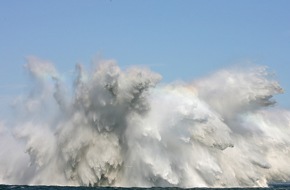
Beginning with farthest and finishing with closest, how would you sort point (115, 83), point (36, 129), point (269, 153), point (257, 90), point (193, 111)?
point (269, 153), point (257, 90), point (36, 129), point (193, 111), point (115, 83)

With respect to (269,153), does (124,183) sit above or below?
below

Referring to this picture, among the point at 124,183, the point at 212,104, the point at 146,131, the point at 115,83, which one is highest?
the point at 212,104

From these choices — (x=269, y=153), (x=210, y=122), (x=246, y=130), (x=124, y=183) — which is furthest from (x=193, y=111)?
(x=269, y=153)

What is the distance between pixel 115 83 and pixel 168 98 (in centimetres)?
1278

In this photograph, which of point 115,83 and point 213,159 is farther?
point 213,159

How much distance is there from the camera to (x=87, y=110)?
81.6 meters

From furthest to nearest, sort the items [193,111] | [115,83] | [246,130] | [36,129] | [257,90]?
[246,130]
[257,90]
[36,129]
[193,111]
[115,83]

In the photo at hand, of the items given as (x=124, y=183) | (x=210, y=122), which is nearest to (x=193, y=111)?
(x=210, y=122)

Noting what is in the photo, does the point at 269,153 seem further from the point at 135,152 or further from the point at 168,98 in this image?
the point at 135,152

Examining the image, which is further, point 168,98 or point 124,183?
point 168,98

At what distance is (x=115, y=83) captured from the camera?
77.9 meters

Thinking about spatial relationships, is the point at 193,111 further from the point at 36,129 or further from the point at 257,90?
the point at 36,129

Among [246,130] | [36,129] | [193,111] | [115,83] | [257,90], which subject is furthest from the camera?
[246,130]

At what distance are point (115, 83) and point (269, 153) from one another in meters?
54.3
